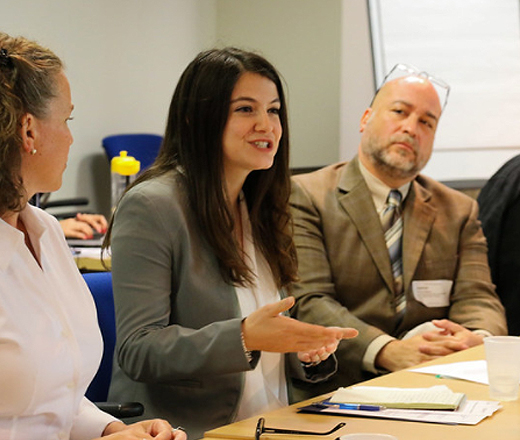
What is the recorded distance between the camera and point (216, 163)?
88.4 inches

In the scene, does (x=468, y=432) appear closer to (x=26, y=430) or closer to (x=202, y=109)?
(x=26, y=430)

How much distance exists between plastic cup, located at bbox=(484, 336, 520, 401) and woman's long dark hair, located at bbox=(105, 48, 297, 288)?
66cm

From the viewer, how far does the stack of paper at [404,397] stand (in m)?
1.78

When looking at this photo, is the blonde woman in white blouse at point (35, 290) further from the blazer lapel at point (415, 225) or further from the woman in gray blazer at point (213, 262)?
the blazer lapel at point (415, 225)

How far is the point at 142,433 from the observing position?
1604mm

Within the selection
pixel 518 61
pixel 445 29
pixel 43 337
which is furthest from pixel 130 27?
pixel 43 337

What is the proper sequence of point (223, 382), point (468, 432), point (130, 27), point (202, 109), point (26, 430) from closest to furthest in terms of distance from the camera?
point (26, 430) < point (468, 432) < point (223, 382) < point (202, 109) < point (130, 27)

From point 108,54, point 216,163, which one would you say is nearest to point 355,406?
point 216,163

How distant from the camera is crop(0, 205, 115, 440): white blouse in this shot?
4.76 ft

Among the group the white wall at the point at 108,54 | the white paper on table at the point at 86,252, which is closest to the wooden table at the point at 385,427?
the white paper on table at the point at 86,252

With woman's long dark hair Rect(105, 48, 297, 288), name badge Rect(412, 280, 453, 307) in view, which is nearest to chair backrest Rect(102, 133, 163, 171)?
name badge Rect(412, 280, 453, 307)

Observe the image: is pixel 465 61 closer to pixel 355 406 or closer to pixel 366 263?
pixel 366 263

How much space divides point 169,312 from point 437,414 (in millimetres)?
722

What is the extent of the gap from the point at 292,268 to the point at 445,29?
181 inches
